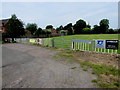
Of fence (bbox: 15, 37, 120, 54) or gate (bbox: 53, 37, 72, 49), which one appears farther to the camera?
gate (bbox: 53, 37, 72, 49)

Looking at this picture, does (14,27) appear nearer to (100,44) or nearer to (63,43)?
(63,43)

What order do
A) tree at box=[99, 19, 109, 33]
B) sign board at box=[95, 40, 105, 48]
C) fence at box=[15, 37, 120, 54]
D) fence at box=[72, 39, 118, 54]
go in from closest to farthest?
sign board at box=[95, 40, 105, 48] → fence at box=[72, 39, 118, 54] → fence at box=[15, 37, 120, 54] → tree at box=[99, 19, 109, 33]

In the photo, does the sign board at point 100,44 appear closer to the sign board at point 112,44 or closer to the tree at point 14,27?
the sign board at point 112,44

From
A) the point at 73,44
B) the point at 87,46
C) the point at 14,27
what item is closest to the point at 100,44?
the point at 87,46

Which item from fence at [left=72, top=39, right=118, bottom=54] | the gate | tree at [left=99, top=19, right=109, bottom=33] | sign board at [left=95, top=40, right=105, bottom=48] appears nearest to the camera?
sign board at [left=95, top=40, right=105, bottom=48]

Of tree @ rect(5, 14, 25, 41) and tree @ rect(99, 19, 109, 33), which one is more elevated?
tree @ rect(99, 19, 109, 33)

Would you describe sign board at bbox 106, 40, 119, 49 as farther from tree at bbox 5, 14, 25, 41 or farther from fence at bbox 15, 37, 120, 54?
tree at bbox 5, 14, 25, 41

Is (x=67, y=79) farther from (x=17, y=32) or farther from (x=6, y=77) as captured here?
(x=17, y=32)

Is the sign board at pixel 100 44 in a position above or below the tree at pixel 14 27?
below

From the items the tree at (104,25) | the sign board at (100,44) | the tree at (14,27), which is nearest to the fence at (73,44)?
the sign board at (100,44)

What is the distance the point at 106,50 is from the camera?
27.2 feet

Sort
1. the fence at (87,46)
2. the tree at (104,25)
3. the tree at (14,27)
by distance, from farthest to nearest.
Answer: the tree at (104,25), the tree at (14,27), the fence at (87,46)

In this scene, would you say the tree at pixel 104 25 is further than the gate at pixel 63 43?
Yes

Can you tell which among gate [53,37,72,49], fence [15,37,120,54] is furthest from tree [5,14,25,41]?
gate [53,37,72,49]
